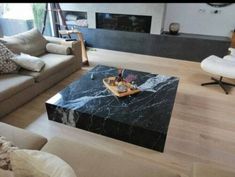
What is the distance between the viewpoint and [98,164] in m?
1.17

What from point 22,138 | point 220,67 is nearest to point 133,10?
point 220,67

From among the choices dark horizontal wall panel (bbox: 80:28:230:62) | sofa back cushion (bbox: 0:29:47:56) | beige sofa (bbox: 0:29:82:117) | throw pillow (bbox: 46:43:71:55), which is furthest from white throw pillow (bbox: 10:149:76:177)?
dark horizontal wall panel (bbox: 80:28:230:62)

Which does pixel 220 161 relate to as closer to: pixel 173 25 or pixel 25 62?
pixel 25 62

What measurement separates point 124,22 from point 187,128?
3.05m

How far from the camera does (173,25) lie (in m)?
3.90

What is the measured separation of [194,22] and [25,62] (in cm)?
330

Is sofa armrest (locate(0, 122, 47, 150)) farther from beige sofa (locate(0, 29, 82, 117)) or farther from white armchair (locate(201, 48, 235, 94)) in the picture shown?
white armchair (locate(201, 48, 235, 94))

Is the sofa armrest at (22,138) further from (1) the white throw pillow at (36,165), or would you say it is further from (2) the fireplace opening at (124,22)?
(2) the fireplace opening at (124,22)

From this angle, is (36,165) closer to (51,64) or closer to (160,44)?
(51,64)

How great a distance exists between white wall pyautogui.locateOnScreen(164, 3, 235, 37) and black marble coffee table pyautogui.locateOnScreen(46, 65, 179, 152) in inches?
87.9

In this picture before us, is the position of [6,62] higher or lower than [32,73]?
higher

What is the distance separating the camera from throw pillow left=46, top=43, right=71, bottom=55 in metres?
3.07

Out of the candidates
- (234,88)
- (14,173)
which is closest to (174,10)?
(234,88)

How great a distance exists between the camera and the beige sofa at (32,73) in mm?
2176
